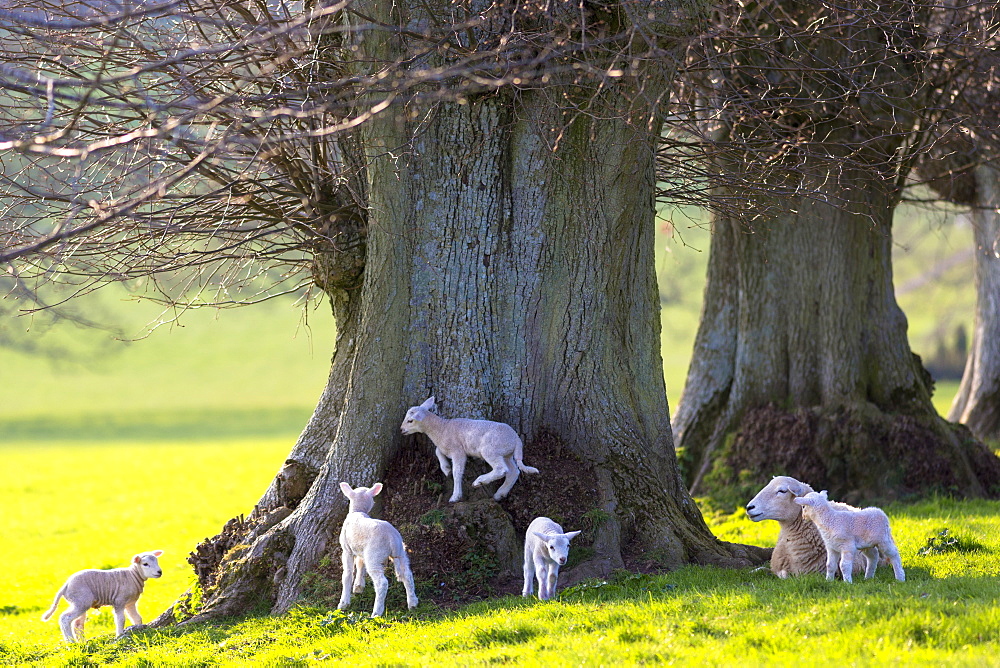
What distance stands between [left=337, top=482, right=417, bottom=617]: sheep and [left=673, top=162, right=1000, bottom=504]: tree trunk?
597 centimetres

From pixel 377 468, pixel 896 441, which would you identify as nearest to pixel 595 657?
pixel 377 468

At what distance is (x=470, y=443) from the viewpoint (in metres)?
7.42

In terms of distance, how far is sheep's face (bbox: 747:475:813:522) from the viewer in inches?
285

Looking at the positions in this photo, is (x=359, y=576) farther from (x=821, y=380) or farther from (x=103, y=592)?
(x=821, y=380)

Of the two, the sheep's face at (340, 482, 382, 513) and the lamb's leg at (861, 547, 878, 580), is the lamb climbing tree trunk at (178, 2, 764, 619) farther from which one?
the lamb's leg at (861, 547, 878, 580)

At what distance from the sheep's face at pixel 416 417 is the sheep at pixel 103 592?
274 cm

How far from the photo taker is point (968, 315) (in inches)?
3115

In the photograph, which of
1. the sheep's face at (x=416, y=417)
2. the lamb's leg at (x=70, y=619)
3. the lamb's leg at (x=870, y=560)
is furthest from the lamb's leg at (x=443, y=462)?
the lamb's leg at (x=70, y=619)

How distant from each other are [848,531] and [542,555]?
212 centimetres

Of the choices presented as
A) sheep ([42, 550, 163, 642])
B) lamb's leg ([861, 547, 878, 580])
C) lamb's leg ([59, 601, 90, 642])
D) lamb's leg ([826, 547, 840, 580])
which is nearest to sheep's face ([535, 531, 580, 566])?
lamb's leg ([826, 547, 840, 580])

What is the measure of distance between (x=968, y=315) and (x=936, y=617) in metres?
81.8

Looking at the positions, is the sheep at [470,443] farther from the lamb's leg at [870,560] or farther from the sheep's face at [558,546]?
the lamb's leg at [870,560]

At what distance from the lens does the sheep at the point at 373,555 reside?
6.84 metres

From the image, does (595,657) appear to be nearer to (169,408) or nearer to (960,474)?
(960,474)
